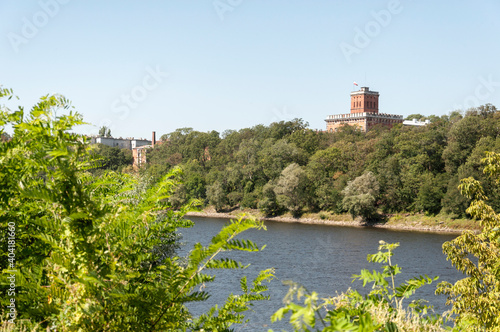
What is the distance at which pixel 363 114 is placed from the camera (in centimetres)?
12206

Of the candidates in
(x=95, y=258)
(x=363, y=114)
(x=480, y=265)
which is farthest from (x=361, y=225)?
(x=363, y=114)

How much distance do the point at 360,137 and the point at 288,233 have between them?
37.8 metres

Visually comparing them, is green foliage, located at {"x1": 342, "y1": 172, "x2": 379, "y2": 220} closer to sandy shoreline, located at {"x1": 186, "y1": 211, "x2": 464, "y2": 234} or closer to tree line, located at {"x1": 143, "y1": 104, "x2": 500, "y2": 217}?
tree line, located at {"x1": 143, "y1": 104, "x2": 500, "y2": 217}

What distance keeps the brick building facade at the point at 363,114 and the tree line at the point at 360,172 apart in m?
35.1

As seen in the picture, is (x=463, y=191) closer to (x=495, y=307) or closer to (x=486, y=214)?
(x=486, y=214)

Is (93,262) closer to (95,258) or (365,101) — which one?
(95,258)

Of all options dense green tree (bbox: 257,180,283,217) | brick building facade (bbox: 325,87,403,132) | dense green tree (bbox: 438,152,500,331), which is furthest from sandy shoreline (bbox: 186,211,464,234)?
brick building facade (bbox: 325,87,403,132)

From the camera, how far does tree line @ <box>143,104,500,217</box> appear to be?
59656mm

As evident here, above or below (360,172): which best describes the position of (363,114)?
above

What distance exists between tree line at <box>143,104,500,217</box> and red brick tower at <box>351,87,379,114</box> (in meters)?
42.7

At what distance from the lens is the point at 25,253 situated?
4.05 metres

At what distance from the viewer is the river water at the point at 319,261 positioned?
25.1 metres

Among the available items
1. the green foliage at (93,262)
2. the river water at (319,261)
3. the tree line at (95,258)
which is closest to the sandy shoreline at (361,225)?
the river water at (319,261)

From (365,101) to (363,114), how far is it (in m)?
9.71
